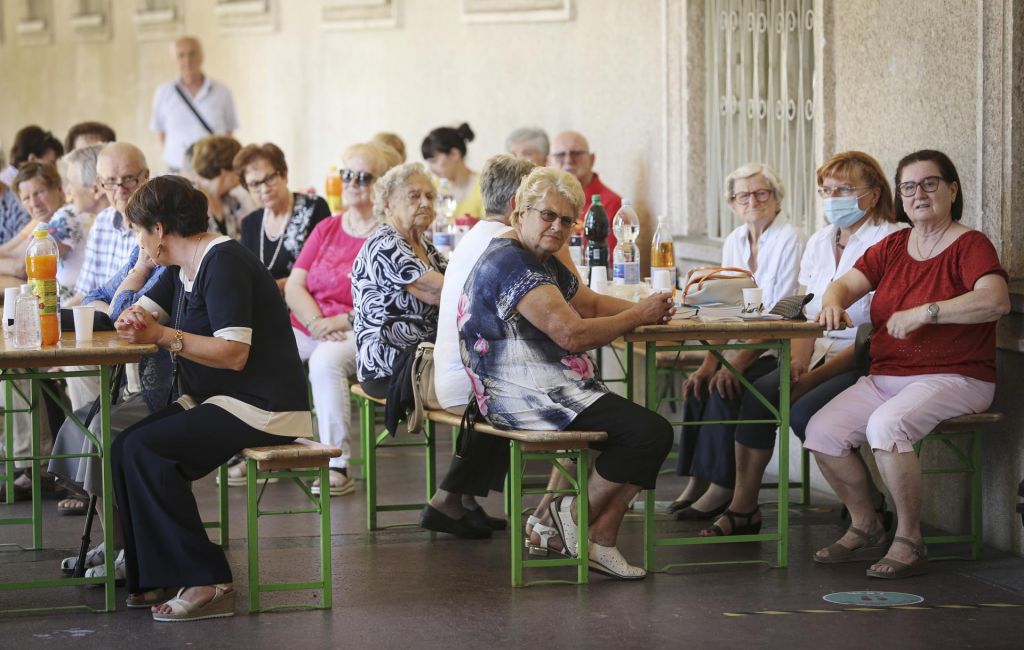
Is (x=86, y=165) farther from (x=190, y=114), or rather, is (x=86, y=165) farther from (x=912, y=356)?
(x=190, y=114)

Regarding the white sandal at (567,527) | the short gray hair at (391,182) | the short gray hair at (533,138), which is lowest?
the white sandal at (567,527)

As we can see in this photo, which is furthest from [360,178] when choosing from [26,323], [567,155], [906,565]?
[906,565]

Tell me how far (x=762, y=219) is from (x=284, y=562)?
2143 mm

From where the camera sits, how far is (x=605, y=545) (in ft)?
14.9

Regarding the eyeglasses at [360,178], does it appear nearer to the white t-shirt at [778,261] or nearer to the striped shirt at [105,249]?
the striped shirt at [105,249]

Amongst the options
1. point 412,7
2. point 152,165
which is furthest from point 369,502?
point 152,165

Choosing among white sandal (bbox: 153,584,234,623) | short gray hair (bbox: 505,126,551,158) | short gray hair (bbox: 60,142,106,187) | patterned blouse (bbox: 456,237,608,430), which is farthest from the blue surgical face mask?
short gray hair (bbox: 505,126,551,158)

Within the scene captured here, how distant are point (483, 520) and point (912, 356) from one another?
5.03 feet

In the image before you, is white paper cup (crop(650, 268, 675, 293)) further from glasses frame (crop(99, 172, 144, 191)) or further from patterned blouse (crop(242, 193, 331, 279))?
patterned blouse (crop(242, 193, 331, 279))

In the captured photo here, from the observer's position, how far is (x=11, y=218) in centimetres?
741

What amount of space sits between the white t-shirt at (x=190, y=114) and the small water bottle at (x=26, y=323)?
678 cm

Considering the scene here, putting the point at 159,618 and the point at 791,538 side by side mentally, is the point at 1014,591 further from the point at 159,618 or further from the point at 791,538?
the point at 159,618

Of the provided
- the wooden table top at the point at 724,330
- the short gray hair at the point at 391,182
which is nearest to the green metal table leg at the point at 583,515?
the wooden table top at the point at 724,330

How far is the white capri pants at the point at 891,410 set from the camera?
180 inches
